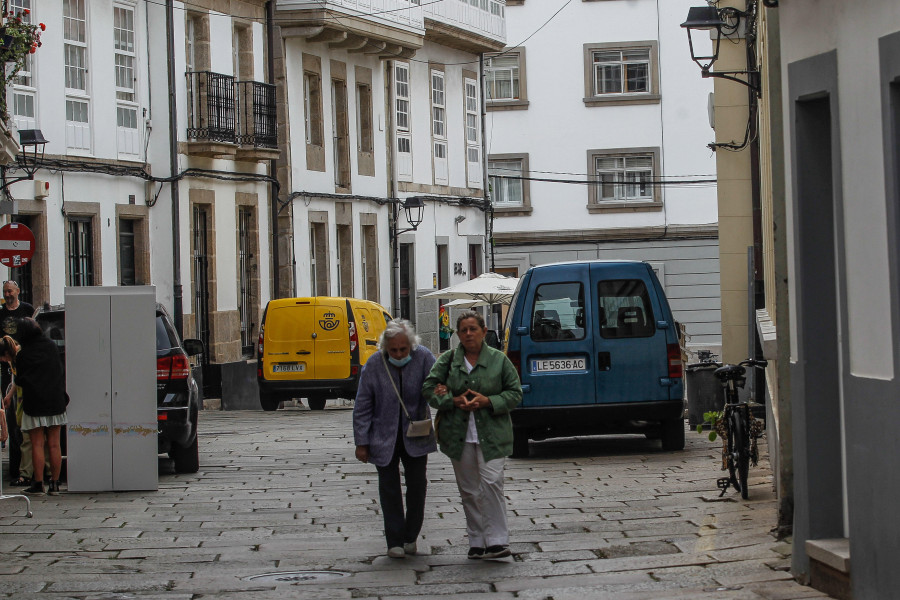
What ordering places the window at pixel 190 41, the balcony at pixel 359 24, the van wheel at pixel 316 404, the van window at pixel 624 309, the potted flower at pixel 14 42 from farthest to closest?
the balcony at pixel 359 24 < the window at pixel 190 41 < the van wheel at pixel 316 404 < the potted flower at pixel 14 42 < the van window at pixel 624 309

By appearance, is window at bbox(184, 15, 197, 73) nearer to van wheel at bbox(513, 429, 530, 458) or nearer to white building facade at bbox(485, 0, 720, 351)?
van wheel at bbox(513, 429, 530, 458)

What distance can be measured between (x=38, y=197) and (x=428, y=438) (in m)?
16.0

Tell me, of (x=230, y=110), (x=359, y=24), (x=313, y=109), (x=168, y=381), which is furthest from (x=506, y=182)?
(x=168, y=381)

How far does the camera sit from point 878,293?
7.55 metres

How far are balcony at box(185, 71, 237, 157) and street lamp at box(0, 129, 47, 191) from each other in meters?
4.59

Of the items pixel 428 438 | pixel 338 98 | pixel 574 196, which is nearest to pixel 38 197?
pixel 338 98

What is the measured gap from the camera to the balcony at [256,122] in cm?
3117

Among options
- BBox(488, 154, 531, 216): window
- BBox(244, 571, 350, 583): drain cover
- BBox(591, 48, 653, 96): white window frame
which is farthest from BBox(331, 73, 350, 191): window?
BBox(244, 571, 350, 583): drain cover

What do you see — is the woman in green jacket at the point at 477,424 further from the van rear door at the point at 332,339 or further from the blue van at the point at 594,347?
the van rear door at the point at 332,339

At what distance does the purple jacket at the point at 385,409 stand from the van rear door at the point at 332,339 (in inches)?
609

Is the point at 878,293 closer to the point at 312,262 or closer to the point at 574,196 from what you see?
the point at 312,262

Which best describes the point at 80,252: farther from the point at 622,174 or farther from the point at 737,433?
the point at 622,174

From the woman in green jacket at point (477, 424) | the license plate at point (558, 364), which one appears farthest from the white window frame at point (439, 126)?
the woman in green jacket at point (477, 424)

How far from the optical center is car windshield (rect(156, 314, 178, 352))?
15.9 metres
